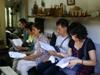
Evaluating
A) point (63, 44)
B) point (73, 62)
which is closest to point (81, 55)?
point (73, 62)

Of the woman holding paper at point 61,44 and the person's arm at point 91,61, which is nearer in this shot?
the person's arm at point 91,61

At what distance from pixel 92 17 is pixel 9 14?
4.05 metres

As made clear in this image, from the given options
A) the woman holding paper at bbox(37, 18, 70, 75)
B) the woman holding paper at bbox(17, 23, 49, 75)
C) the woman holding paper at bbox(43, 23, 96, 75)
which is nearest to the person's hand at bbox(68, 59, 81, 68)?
the woman holding paper at bbox(43, 23, 96, 75)

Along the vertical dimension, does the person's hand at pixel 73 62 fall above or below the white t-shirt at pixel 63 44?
below

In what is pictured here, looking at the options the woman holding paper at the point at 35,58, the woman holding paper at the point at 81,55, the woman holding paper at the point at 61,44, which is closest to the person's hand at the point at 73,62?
the woman holding paper at the point at 81,55

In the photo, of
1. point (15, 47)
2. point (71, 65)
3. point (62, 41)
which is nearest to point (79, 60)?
point (71, 65)

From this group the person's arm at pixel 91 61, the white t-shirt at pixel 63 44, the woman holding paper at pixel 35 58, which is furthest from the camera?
the woman holding paper at pixel 35 58

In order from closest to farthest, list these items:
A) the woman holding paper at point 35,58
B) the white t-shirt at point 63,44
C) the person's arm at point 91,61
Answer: the person's arm at point 91,61 < the white t-shirt at point 63,44 < the woman holding paper at point 35,58

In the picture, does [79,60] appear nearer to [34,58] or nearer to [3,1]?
[34,58]

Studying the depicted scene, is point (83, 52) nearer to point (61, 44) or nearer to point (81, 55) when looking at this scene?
point (81, 55)

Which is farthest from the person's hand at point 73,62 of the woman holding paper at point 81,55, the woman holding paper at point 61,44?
the woman holding paper at point 61,44

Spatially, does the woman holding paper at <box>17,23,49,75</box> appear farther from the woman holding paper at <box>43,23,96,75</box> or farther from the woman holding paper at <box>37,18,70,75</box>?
the woman holding paper at <box>43,23,96,75</box>

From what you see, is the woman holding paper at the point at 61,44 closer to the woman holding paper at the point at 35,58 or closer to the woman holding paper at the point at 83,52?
the woman holding paper at the point at 35,58

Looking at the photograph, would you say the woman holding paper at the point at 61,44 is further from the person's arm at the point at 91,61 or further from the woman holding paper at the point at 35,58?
the person's arm at the point at 91,61
